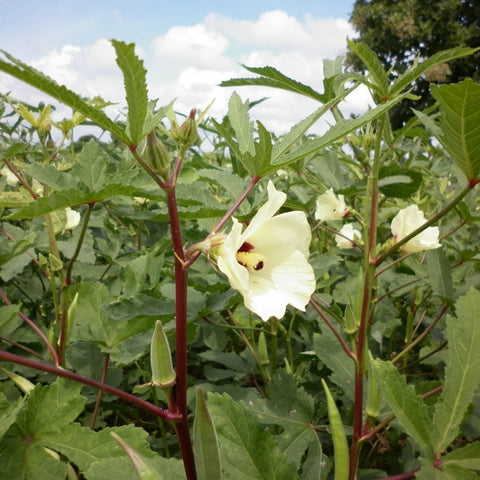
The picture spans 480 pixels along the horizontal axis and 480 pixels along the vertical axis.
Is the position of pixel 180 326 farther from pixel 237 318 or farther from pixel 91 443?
pixel 237 318

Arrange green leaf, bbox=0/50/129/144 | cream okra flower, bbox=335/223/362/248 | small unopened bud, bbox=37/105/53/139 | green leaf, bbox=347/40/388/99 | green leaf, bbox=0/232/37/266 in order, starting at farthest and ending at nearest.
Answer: cream okra flower, bbox=335/223/362/248
small unopened bud, bbox=37/105/53/139
green leaf, bbox=0/232/37/266
green leaf, bbox=347/40/388/99
green leaf, bbox=0/50/129/144

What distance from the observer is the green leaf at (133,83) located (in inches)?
22.5

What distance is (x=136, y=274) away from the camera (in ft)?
4.09

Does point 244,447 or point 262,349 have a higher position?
point 262,349

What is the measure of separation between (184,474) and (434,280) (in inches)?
34.3

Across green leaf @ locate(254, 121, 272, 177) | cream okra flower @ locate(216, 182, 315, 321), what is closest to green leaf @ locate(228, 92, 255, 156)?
green leaf @ locate(254, 121, 272, 177)

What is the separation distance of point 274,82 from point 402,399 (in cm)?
75

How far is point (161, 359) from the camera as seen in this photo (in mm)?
684

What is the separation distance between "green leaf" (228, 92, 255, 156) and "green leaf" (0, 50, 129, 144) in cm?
33

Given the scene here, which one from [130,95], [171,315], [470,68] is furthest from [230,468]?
[470,68]

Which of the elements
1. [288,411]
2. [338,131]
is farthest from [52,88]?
[288,411]

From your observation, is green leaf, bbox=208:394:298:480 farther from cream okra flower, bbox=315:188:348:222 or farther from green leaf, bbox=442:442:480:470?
cream okra flower, bbox=315:188:348:222

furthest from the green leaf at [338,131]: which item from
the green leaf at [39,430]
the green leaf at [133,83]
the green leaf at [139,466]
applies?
the green leaf at [39,430]

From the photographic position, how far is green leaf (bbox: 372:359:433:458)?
0.66 meters
